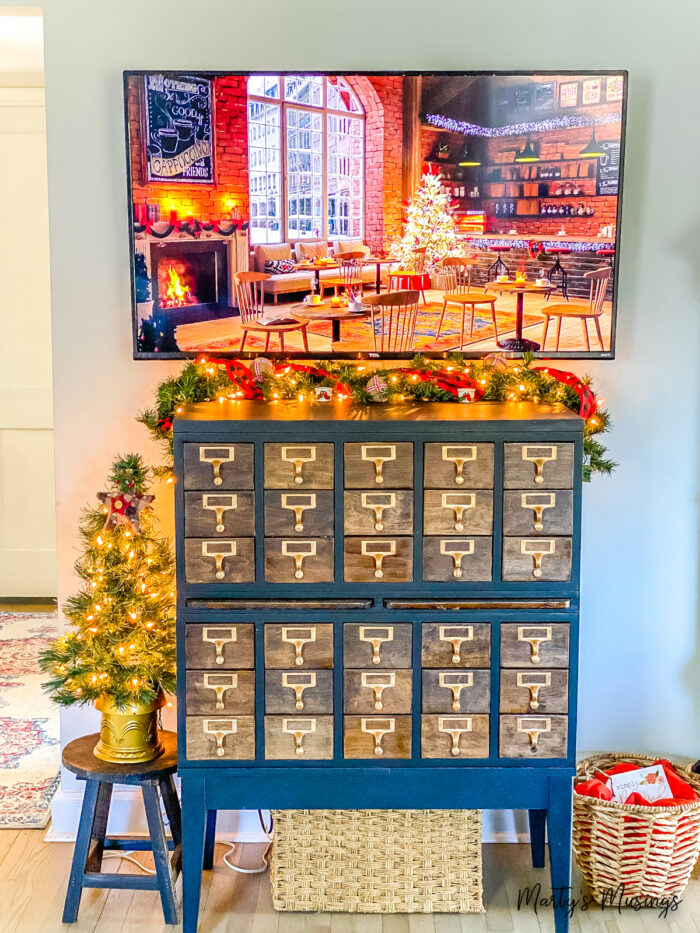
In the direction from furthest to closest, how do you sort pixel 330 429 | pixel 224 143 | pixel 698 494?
pixel 698 494, pixel 224 143, pixel 330 429

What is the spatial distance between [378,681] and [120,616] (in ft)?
2.22

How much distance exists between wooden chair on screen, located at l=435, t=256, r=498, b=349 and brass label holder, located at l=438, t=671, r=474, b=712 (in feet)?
3.22

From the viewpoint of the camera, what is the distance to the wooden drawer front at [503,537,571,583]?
2539 mm

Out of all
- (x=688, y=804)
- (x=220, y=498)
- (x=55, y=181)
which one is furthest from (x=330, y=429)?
(x=688, y=804)

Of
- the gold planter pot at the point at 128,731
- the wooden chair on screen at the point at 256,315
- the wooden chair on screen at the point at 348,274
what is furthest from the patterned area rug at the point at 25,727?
the wooden chair on screen at the point at 348,274

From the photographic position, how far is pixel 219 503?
2508 millimetres

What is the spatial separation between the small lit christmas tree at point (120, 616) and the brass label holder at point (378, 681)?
0.53m

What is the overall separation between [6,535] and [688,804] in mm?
3432

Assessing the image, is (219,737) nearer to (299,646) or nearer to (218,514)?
(299,646)

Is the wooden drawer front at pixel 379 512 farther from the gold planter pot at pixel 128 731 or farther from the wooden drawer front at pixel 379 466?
the gold planter pot at pixel 128 731

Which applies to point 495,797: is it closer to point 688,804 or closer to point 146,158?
point 688,804

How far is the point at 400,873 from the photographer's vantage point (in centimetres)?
285

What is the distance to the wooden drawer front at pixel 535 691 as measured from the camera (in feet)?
8.46

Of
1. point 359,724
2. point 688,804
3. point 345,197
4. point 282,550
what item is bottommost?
point 688,804
